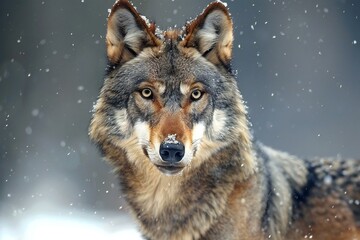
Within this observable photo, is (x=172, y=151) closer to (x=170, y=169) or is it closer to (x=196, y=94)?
(x=170, y=169)

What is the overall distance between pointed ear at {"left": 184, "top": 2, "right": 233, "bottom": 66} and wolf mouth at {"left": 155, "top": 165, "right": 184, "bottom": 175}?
0.82 metres

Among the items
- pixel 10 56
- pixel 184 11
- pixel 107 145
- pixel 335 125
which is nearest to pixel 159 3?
pixel 184 11

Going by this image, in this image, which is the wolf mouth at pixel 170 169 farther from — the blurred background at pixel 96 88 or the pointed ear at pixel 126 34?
the blurred background at pixel 96 88

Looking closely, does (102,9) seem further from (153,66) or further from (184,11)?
(153,66)

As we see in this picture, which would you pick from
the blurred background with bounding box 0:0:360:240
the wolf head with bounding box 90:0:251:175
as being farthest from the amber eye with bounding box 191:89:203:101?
the blurred background with bounding box 0:0:360:240

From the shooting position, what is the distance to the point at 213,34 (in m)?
4.99

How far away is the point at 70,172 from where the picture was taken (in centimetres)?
1305

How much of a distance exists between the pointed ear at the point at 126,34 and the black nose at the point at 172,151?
80 centimetres

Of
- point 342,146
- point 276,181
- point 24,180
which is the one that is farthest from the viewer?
point 342,146

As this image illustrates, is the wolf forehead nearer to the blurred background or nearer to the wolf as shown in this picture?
the wolf

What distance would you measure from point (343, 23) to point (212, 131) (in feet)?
38.4

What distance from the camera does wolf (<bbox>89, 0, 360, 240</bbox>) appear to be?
4793mm

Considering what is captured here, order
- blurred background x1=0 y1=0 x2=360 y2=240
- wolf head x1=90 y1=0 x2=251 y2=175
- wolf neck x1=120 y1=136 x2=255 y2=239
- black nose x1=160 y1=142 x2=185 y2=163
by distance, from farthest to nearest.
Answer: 1. blurred background x1=0 y1=0 x2=360 y2=240
2. wolf neck x1=120 y1=136 x2=255 y2=239
3. wolf head x1=90 y1=0 x2=251 y2=175
4. black nose x1=160 y1=142 x2=185 y2=163

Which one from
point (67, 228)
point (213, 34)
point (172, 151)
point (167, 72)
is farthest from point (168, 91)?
point (67, 228)
